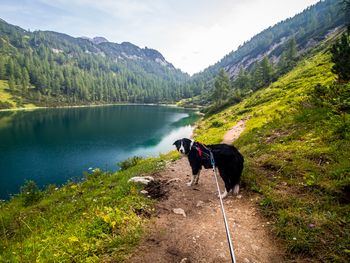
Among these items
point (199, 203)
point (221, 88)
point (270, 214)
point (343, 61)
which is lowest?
point (199, 203)

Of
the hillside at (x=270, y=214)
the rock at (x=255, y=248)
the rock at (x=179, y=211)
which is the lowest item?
the rock at (x=179, y=211)

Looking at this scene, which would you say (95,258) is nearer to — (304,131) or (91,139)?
(304,131)

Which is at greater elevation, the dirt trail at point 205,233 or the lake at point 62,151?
the dirt trail at point 205,233

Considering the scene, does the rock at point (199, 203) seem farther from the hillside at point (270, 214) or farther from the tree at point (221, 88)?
the tree at point (221, 88)

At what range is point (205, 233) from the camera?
595 centimetres

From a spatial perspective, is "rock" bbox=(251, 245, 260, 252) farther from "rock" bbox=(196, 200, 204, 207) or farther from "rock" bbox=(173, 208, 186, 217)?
"rock" bbox=(196, 200, 204, 207)

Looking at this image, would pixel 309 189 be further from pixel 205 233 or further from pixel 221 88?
pixel 221 88

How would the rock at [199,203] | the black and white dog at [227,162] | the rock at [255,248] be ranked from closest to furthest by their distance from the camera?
the rock at [255,248] < the rock at [199,203] < the black and white dog at [227,162]

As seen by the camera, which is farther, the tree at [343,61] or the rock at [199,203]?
the tree at [343,61]

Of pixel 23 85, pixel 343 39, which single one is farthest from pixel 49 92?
pixel 343 39

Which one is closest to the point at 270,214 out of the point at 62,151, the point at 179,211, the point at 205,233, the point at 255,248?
the point at 255,248

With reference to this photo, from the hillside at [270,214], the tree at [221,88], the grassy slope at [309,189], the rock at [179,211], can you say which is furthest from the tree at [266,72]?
the rock at [179,211]

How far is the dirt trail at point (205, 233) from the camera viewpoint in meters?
5.07

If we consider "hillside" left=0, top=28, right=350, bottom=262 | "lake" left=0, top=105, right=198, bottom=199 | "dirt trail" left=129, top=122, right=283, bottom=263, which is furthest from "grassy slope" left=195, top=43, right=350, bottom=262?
"lake" left=0, top=105, right=198, bottom=199
